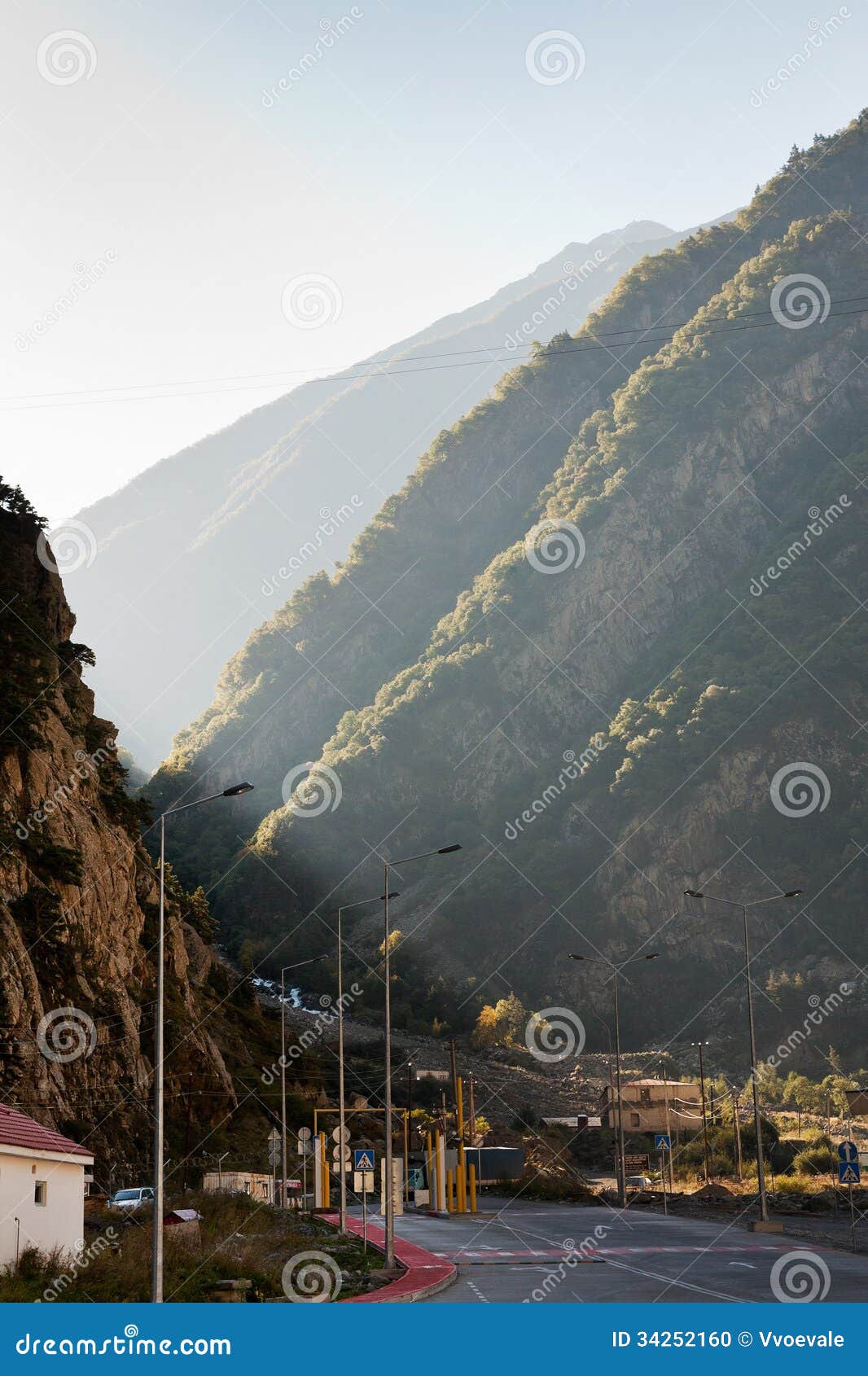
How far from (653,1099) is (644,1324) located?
97.6m

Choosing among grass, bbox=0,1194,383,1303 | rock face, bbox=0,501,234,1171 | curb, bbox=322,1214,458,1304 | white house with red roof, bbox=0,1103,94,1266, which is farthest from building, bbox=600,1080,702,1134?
white house with red roof, bbox=0,1103,94,1266

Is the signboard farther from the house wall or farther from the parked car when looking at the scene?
the house wall

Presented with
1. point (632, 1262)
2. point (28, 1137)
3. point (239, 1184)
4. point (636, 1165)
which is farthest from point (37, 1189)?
point (636, 1165)

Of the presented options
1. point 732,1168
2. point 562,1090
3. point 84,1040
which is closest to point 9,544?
point 84,1040

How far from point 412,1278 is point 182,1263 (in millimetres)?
4477

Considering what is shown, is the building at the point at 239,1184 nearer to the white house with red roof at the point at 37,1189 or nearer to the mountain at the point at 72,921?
the mountain at the point at 72,921

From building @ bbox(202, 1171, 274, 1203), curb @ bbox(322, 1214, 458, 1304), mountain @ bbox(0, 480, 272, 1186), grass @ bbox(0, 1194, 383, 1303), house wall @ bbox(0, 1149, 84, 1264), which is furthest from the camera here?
building @ bbox(202, 1171, 274, 1203)

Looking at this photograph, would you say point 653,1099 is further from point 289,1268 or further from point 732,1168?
point 289,1268

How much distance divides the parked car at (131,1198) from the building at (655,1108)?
2584 inches

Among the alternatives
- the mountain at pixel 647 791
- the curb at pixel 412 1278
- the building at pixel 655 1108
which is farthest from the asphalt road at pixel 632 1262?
the mountain at pixel 647 791

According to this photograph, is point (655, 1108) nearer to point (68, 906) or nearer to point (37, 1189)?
point (68, 906)

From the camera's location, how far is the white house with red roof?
22.3m

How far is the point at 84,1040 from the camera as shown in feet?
162

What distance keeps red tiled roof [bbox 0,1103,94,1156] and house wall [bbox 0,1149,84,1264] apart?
206 mm
